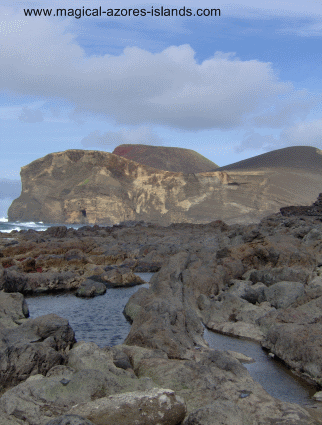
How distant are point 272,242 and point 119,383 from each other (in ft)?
35.8

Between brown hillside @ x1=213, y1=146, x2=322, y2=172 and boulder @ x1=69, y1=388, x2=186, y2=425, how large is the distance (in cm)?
7823

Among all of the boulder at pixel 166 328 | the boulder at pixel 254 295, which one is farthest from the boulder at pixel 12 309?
the boulder at pixel 254 295

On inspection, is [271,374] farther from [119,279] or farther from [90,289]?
[119,279]

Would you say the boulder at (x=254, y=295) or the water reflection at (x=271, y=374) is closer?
the water reflection at (x=271, y=374)

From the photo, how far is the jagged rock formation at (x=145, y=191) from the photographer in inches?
2847

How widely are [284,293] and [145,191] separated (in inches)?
2652

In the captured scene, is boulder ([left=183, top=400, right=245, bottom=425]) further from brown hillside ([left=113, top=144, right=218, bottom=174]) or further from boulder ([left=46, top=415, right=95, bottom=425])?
brown hillside ([left=113, top=144, right=218, bottom=174])

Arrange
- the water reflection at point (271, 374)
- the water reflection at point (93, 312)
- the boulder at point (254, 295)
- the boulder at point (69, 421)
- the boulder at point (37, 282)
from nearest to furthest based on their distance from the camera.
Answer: the boulder at point (69, 421), the water reflection at point (271, 374), the water reflection at point (93, 312), the boulder at point (254, 295), the boulder at point (37, 282)

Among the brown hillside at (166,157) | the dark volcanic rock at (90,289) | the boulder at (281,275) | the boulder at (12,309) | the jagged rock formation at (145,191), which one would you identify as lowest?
the dark volcanic rock at (90,289)

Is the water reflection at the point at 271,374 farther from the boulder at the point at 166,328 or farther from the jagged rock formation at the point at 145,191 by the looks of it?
the jagged rock formation at the point at 145,191

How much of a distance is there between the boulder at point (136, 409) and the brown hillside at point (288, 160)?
78.2m

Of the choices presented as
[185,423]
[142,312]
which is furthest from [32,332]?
[185,423]

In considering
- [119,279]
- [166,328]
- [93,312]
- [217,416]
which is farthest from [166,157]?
[217,416]

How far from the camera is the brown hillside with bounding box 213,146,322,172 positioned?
82062mm
